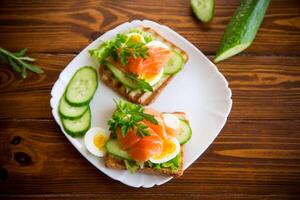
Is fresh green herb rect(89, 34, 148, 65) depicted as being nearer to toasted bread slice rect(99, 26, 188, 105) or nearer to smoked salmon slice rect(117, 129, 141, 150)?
toasted bread slice rect(99, 26, 188, 105)

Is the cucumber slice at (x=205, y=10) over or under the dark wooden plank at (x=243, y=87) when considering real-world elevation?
over

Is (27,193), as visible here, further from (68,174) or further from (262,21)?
(262,21)

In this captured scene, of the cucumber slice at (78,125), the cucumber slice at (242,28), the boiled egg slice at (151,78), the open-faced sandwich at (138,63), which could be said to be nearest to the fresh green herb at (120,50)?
the open-faced sandwich at (138,63)

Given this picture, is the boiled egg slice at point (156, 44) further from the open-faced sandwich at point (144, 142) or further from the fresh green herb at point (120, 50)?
the open-faced sandwich at point (144, 142)

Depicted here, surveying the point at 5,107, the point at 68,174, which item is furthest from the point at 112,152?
the point at 5,107

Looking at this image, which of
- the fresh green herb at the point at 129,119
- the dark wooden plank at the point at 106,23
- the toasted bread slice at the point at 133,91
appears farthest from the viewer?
the dark wooden plank at the point at 106,23

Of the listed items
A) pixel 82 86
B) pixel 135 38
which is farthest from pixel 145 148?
pixel 135 38
